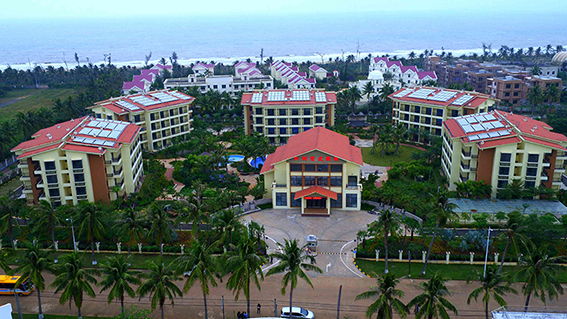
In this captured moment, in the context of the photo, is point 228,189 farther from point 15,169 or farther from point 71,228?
point 15,169

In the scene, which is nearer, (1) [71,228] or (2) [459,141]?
(1) [71,228]

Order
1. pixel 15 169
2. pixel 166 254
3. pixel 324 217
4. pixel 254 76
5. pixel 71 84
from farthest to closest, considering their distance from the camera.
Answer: pixel 71 84 → pixel 254 76 → pixel 15 169 → pixel 324 217 → pixel 166 254

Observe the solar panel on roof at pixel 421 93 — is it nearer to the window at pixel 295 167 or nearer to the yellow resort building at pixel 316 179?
the yellow resort building at pixel 316 179

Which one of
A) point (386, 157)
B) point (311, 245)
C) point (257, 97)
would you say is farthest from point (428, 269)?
point (257, 97)

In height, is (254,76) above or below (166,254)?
above

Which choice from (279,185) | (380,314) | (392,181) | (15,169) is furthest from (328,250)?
(15,169)

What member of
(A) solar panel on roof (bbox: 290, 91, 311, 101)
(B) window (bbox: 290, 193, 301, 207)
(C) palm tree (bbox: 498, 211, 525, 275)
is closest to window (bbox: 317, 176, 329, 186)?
(B) window (bbox: 290, 193, 301, 207)

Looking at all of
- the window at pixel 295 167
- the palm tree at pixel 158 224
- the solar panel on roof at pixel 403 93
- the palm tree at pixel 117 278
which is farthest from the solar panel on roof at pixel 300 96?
the palm tree at pixel 117 278

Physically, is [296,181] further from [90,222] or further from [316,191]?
[90,222]
